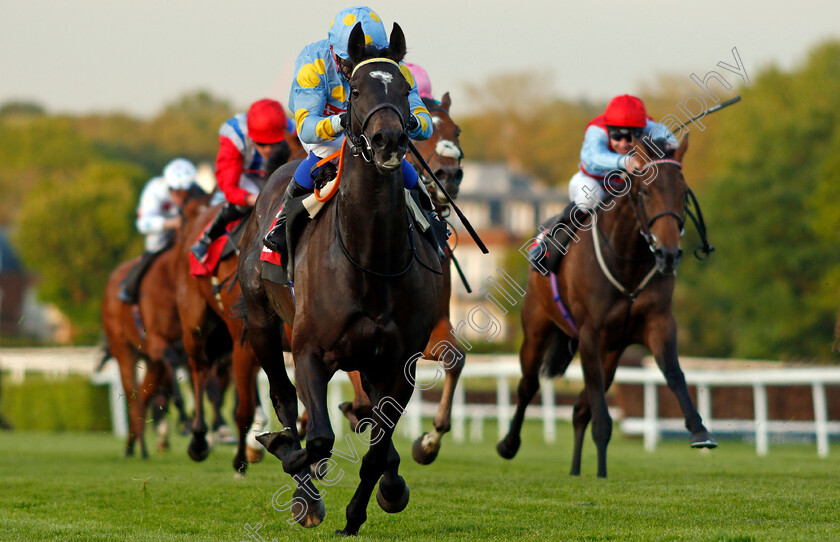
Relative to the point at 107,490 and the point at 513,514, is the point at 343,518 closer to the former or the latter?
the point at 513,514

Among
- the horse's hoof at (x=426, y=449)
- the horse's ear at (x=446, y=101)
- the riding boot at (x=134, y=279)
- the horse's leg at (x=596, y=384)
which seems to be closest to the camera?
the horse's hoof at (x=426, y=449)

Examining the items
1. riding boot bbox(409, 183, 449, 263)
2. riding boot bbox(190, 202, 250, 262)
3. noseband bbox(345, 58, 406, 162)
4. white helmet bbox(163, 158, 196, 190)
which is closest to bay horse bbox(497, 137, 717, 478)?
riding boot bbox(409, 183, 449, 263)

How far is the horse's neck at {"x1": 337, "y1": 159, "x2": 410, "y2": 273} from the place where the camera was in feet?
17.7

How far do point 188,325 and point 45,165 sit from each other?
272 ft

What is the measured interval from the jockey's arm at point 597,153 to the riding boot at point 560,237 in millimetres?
344

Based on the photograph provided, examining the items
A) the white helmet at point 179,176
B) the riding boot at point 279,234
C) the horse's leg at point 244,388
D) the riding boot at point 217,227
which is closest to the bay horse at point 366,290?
the riding boot at point 279,234

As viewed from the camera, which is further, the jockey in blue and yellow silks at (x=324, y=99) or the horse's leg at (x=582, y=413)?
the horse's leg at (x=582, y=413)

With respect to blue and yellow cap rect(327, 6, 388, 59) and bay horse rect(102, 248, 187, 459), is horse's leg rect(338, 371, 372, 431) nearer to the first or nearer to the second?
blue and yellow cap rect(327, 6, 388, 59)

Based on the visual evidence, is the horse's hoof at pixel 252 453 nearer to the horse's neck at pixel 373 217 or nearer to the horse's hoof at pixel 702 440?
the horse's hoof at pixel 702 440

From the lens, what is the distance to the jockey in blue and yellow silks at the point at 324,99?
5.85 m

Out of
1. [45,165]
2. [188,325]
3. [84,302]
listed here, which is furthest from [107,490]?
[45,165]

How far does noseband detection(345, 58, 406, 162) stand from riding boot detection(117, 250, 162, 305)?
703 cm

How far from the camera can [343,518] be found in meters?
6.40

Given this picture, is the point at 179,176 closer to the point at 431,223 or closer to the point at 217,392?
the point at 217,392
